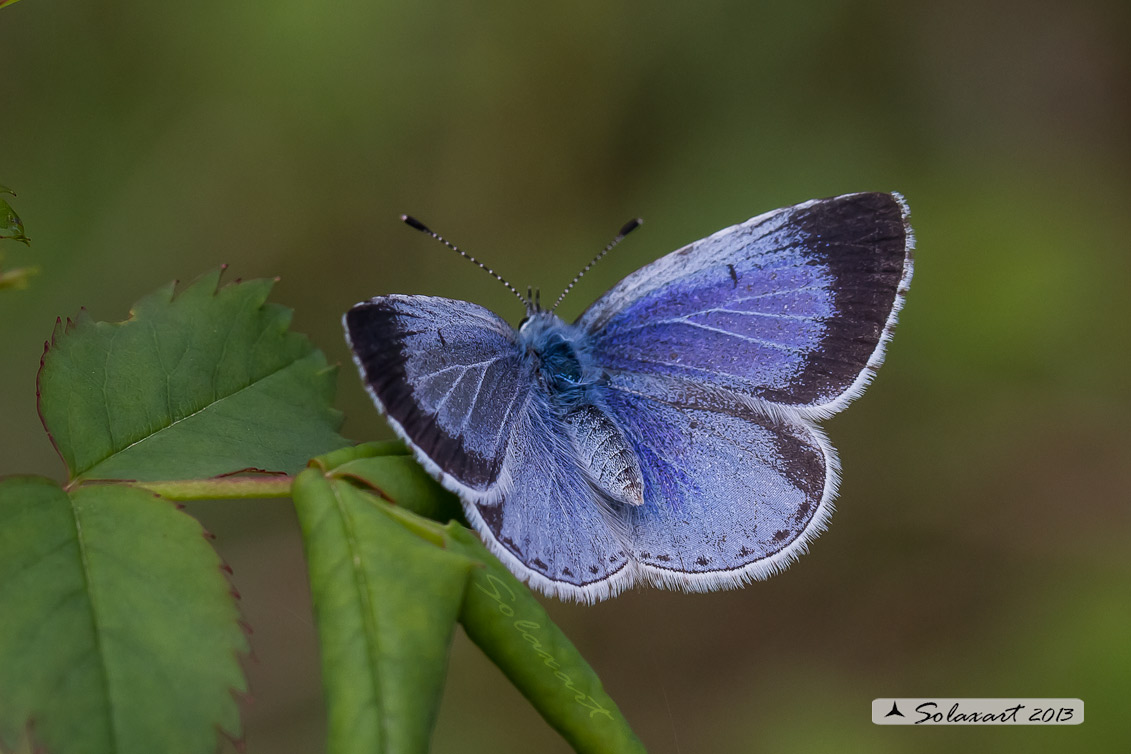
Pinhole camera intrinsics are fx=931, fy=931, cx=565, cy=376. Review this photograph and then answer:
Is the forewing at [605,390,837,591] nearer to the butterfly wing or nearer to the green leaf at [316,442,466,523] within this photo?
the butterfly wing

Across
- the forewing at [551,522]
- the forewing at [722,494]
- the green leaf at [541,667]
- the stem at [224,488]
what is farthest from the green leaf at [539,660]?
the forewing at [722,494]

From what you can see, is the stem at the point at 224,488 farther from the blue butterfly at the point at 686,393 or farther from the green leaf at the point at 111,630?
the blue butterfly at the point at 686,393

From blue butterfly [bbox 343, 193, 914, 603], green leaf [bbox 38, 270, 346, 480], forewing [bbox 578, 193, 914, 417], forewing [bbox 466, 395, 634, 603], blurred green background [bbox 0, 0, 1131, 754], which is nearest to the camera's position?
green leaf [bbox 38, 270, 346, 480]

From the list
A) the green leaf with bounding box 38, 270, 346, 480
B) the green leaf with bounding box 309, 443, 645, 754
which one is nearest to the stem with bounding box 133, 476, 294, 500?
the green leaf with bounding box 38, 270, 346, 480

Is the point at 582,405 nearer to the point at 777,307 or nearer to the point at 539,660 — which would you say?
the point at 777,307

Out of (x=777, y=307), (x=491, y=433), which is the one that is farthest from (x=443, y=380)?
(x=777, y=307)
